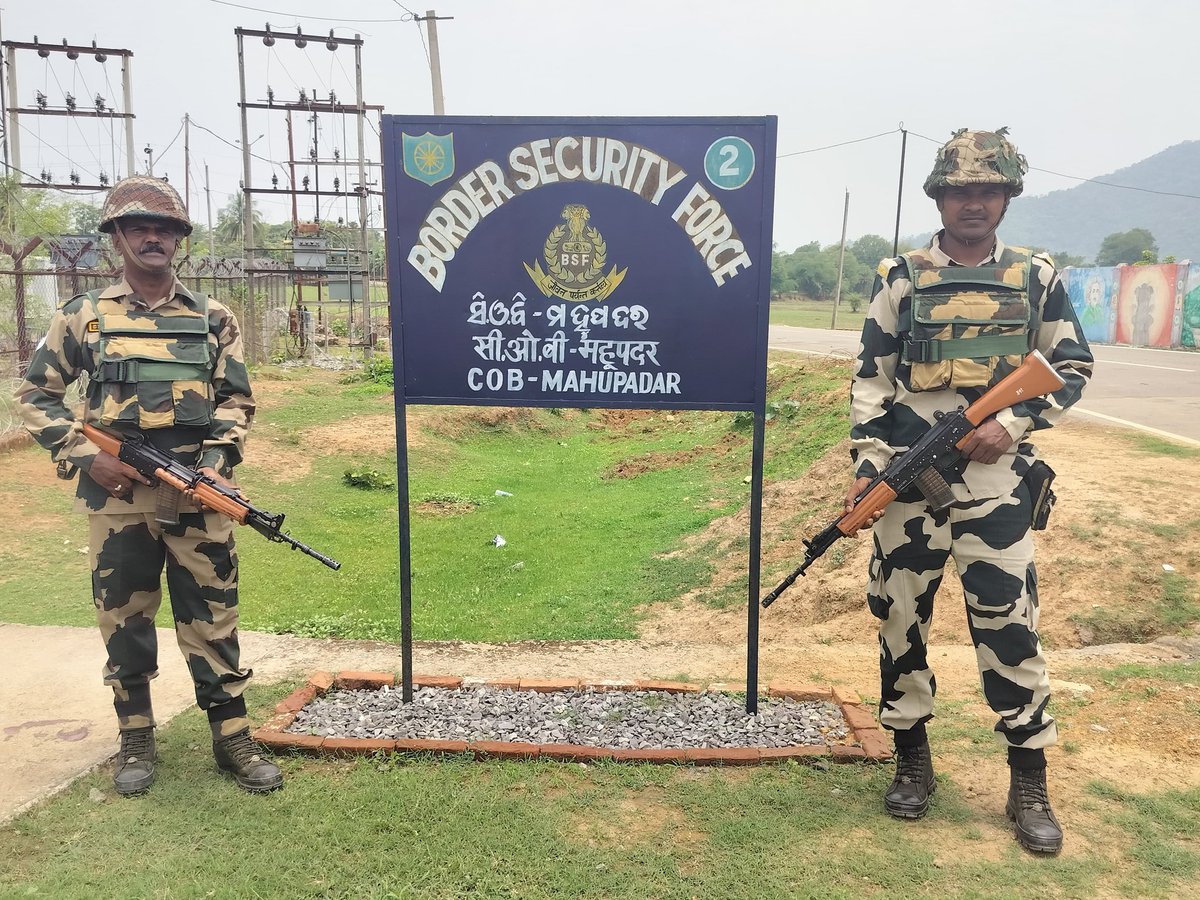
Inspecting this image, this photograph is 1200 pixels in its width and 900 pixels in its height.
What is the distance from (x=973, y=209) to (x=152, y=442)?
308 cm

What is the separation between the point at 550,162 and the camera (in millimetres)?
3490

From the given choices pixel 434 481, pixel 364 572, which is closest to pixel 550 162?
pixel 364 572

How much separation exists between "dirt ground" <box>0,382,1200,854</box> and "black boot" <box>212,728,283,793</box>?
1351mm

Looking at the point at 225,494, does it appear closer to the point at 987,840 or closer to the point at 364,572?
the point at 987,840

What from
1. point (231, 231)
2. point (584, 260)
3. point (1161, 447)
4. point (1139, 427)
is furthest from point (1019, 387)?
point (231, 231)

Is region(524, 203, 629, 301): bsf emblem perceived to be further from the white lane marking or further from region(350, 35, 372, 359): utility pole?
region(350, 35, 372, 359): utility pole

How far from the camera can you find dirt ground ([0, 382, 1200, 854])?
128 inches

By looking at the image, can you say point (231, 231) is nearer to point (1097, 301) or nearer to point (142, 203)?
point (1097, 301)

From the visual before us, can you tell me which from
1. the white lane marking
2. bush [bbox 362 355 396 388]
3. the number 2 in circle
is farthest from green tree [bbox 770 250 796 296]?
the number 2 in circle

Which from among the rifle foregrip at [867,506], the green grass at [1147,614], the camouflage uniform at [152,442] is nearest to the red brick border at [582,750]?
the camouflage uniform at [152,442]

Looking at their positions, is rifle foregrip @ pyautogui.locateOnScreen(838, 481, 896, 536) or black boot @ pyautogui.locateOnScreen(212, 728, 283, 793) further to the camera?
black boot @ pyautogui.locateOnScreen(212, 728, 283, 793)

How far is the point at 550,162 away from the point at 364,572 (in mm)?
4763

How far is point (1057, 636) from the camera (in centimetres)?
496

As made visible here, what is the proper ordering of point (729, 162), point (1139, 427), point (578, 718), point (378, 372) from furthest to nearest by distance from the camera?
point (378, 372) < point (1139, 427) < point (578, 718) < point (729, 162)
